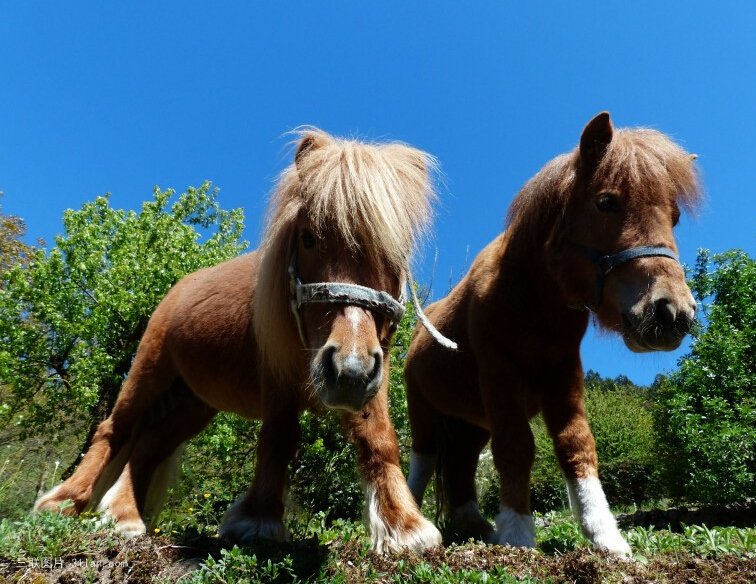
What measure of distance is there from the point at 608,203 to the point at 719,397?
7410 mm

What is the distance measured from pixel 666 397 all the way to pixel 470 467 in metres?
7.01

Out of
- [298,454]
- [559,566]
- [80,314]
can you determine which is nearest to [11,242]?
[80,314]

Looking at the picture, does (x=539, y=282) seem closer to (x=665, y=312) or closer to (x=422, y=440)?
(x=665, y=312)

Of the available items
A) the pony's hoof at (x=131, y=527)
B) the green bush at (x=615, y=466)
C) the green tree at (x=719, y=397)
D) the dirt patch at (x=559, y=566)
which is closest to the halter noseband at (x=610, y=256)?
the dirt patch at (x=559, y=566)

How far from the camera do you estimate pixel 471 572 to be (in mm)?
2086

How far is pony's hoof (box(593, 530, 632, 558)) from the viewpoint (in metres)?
2.69

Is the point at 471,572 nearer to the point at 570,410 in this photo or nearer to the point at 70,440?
the point at 570,410

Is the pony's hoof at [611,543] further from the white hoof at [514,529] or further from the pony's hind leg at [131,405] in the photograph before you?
the pony's hind leg at [131,405]

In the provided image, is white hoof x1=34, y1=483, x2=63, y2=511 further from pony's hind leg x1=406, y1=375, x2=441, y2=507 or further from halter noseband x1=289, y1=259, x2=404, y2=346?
pony's hind leg x1=406, y1=375, x2=441, y2=507

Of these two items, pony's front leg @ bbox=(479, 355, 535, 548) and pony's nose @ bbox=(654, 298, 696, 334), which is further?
pony's front leg @ bbox=(479, 355, 535, 548)

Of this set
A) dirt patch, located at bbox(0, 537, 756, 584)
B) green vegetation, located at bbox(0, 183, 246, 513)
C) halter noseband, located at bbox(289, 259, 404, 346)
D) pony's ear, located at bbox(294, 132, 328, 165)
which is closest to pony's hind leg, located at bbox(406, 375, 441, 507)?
dirt patch, located at bbox(0, 537, 756, 584)

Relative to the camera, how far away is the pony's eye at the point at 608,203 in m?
2.91

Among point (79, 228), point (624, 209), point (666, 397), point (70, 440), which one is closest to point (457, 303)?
point (624, 209)

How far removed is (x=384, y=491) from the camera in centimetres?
247
